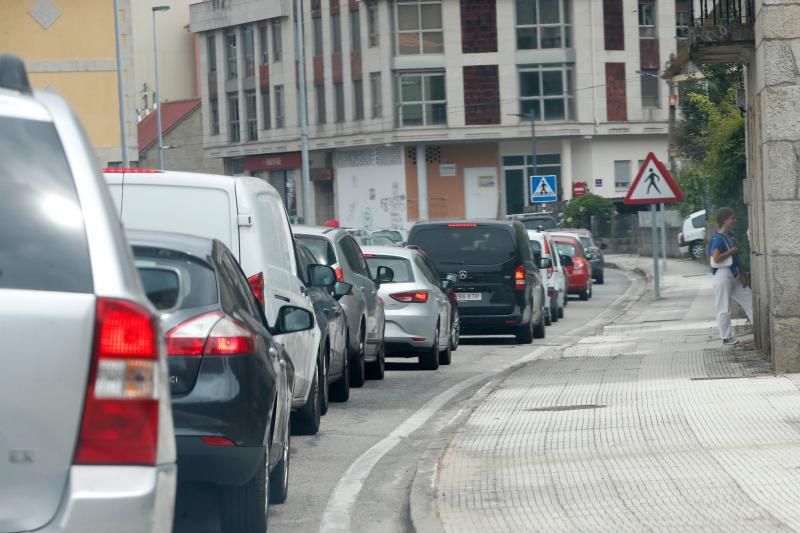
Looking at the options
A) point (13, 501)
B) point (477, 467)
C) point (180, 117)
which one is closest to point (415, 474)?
point (477, 467)

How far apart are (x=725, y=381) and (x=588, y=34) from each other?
181 feet

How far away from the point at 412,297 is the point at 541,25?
50574 mm

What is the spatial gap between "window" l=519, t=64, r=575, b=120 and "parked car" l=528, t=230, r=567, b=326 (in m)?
36.3

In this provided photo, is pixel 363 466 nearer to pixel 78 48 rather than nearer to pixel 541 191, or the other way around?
pixel 78 48

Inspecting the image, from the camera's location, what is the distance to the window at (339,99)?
68.6 m

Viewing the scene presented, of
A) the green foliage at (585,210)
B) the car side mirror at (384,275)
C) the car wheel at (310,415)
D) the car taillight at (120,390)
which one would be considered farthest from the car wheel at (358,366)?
the green foliage at (585,210)

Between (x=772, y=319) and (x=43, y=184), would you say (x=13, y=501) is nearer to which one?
(x=43, y=184)

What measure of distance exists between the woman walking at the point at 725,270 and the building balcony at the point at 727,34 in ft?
7.85

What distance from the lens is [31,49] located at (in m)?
37.8

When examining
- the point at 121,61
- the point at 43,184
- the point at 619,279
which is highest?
the point at 121,61

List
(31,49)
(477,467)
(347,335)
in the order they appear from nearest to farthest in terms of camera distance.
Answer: (477,467), (347,335), (31,49)

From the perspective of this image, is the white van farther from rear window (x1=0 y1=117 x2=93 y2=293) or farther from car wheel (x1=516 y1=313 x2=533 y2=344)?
car wheel (x1=516 y1=313 x2=533 y2=344)

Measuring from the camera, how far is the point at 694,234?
5138cm

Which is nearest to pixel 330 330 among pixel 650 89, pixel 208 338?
pixel 208 338
